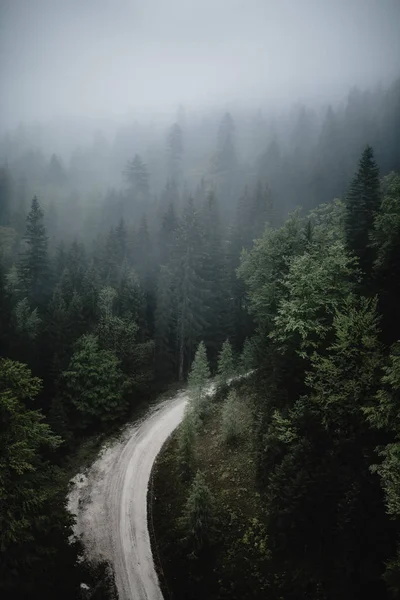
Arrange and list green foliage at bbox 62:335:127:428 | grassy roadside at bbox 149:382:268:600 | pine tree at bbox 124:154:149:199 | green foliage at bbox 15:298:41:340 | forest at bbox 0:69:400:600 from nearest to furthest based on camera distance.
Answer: forest at bbox 0:69:400:600 → grassy roadside at bbox 149:382:268:600 → green foliage at bbox 62:335:127:428 → green foliage at bbox 15:298:41:340 → pine tree at bbox 124:154:149:199

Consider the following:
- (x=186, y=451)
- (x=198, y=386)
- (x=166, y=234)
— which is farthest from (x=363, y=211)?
(x=166, y=234)

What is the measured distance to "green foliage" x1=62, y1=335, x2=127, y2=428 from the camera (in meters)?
29.8

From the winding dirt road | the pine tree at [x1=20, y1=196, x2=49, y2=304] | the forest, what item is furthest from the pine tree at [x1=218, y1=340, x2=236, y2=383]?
the pine tree at [x1=20, y1=196, x2=49, y2=304]

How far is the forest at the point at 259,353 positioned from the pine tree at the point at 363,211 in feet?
0.56

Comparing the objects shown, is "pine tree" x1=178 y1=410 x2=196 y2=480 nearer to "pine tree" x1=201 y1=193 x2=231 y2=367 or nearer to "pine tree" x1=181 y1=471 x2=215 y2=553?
"pine tree" x1=181 y1=471 x2=215 y2=553

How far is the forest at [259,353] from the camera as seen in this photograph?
517 inches

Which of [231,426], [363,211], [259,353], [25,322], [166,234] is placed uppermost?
[166,234]

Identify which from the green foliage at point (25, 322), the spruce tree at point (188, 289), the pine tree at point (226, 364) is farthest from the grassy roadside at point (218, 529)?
Answer: the green foliage at point (25, 322)

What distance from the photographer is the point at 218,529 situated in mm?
18016

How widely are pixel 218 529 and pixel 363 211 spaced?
92.4ft

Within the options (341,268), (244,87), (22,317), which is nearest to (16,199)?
(22,317)

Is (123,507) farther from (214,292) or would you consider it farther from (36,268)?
(36,268)

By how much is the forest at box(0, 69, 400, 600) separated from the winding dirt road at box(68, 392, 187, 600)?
1.52 meters

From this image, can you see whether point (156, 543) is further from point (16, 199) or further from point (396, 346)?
point (16, 199)
